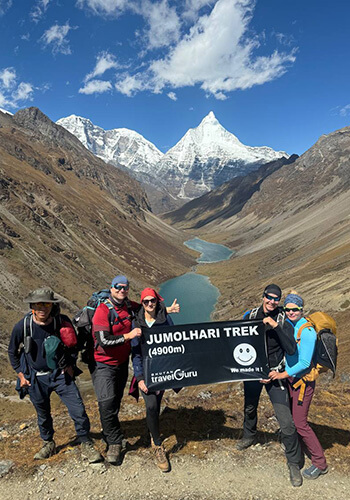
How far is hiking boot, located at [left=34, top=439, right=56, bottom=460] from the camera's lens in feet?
27.6

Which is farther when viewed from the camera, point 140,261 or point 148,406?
point 140,261

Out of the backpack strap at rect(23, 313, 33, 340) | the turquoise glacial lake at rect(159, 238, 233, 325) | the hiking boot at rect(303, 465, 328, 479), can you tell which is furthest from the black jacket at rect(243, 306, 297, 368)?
the turquoise glacial lake at rect(159, 238, 233, 325)

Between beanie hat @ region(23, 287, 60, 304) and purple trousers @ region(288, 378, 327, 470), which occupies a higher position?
beanie hat @ region(23, 287, 60, 304)

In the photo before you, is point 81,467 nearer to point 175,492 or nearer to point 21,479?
point 21,479

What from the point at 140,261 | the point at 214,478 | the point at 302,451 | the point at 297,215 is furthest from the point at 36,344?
the point at 297,215

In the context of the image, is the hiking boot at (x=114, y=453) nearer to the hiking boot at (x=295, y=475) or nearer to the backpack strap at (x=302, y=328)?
the hiking boot at (x=295, y=475)

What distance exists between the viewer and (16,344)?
307 inches

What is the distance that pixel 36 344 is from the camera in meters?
7.73

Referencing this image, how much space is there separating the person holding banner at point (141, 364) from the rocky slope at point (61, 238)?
37.3m

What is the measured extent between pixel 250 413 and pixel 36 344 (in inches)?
251

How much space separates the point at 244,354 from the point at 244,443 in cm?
294

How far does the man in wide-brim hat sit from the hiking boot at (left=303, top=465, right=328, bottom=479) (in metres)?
5.45

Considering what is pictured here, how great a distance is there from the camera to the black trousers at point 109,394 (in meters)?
7.84

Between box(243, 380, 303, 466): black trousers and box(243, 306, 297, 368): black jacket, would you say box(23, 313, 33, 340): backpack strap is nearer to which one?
box(243, 306, 297, 368): black jacket
